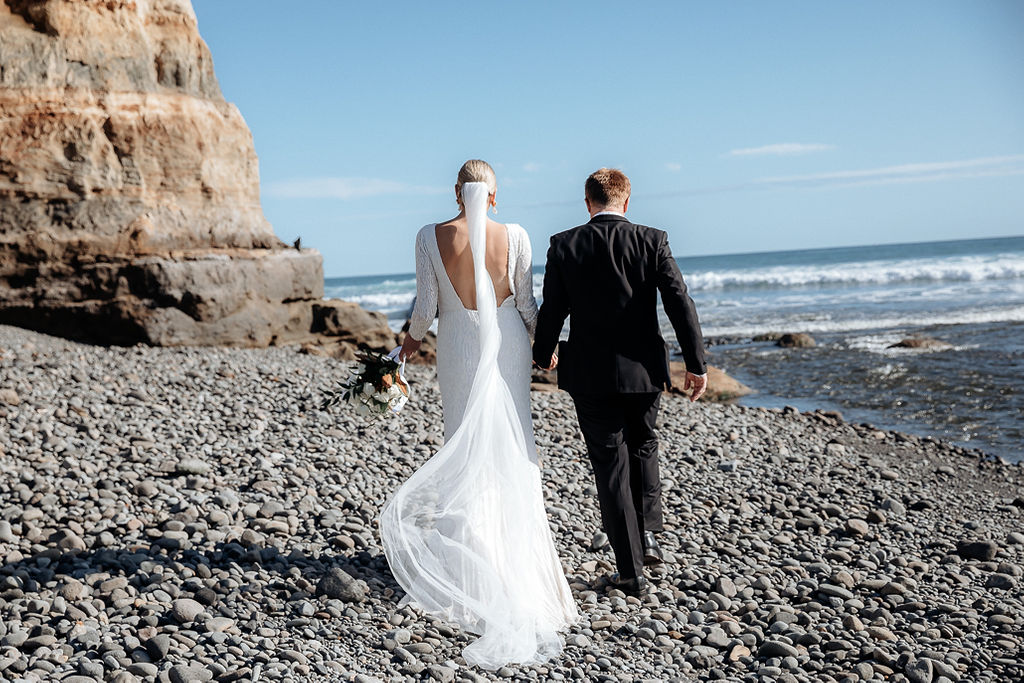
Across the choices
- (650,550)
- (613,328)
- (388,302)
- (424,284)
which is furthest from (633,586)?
(388,302)

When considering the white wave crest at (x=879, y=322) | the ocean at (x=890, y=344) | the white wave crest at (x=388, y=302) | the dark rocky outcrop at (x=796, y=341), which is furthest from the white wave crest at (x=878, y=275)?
the dark rocky outcrop at (x=796, y=341)

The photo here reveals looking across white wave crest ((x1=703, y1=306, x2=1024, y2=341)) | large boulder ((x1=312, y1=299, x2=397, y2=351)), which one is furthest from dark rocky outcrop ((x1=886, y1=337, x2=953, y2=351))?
large boulder ((x1=312, y1=299, x2=397, y2=351))

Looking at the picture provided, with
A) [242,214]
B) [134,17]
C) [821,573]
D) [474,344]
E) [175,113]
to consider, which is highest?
[134,17]

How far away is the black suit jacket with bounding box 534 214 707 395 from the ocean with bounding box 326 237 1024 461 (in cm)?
594

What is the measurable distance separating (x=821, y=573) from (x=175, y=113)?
1049 centimetres

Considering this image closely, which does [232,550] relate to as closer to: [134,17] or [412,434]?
[412,434]

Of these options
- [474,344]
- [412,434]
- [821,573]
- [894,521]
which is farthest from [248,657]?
[894,521]

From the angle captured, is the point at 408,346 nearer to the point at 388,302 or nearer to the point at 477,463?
the point at 477,463

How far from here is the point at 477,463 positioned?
4016mm

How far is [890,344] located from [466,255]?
1486 cm

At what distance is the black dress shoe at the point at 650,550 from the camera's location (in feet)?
15.0

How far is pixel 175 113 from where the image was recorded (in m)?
11.8

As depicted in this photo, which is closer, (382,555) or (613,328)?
(613,328)

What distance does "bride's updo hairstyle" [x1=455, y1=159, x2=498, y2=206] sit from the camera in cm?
398
